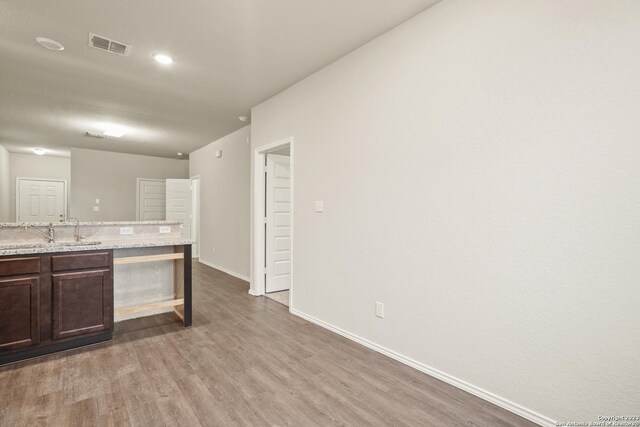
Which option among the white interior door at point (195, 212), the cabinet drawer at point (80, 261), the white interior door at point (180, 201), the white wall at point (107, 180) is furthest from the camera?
the white interior door at point (180, 201)

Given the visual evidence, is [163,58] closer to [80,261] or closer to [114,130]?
[80,261]

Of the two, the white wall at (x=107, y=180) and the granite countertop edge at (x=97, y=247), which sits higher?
the white wall at (x=107, y=180)

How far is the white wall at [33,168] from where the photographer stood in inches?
312

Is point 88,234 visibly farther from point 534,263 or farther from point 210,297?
point 534,263

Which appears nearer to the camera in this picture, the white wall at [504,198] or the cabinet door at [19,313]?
the white wall at [504,198]

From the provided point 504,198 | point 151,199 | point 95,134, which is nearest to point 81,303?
point 504,198

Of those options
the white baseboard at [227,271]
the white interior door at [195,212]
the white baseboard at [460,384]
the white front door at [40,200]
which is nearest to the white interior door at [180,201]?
the white interior door at [195,212]

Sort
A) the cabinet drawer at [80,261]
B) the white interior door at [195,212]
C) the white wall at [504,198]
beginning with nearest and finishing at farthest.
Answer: the white wall at [504,198], the cabinet drawer at [80,261], the white interior door at [195,212]

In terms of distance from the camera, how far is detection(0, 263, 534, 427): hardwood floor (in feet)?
5.97

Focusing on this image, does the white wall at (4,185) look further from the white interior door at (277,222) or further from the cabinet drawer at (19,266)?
the white interior door at (277,222)

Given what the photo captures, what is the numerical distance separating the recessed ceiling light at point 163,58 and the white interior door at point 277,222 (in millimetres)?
1697

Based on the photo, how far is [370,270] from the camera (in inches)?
109

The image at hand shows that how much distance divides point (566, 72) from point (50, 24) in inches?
149

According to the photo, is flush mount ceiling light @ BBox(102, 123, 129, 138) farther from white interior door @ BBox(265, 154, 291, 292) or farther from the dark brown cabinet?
the dark brown cabinet
